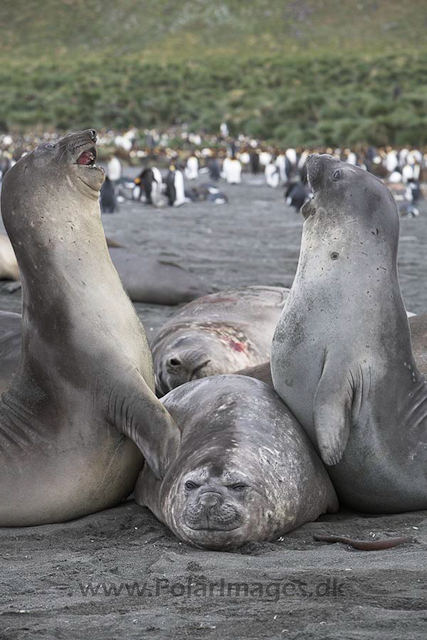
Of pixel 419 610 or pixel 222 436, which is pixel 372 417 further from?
pixel 419 610

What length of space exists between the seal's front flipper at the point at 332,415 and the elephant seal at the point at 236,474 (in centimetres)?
10

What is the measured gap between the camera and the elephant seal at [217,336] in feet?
18.2

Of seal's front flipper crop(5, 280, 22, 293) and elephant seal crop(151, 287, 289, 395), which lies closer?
elephant seal crop(151, 287, 289, 395)

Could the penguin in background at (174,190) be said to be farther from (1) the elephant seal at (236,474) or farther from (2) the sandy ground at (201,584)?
(2) the sandy ground at (201,584)

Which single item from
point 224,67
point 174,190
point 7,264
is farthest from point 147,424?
point 224,67

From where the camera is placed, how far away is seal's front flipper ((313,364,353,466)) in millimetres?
3930

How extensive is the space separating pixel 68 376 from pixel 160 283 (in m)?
4.79

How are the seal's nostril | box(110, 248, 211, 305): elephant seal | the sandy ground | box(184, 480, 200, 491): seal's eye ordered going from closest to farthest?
the sandy ground
the seal's nostril
box(184, 480, 200, 491): seal's eye
box(110, 248, 211, 305): elephant seal

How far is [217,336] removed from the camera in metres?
5.84

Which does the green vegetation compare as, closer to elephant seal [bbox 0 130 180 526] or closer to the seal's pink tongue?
the seal's pink tongue

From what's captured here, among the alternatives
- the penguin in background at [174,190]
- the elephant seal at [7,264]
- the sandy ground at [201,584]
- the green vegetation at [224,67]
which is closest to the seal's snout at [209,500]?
the sandy ground at [201,584]

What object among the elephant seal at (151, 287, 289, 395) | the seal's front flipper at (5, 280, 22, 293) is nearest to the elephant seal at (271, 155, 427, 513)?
the elephant seal at (151, 287, 289, 395)

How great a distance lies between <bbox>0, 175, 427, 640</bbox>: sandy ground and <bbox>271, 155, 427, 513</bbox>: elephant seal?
0.61 feet

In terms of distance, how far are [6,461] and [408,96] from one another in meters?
41.1
